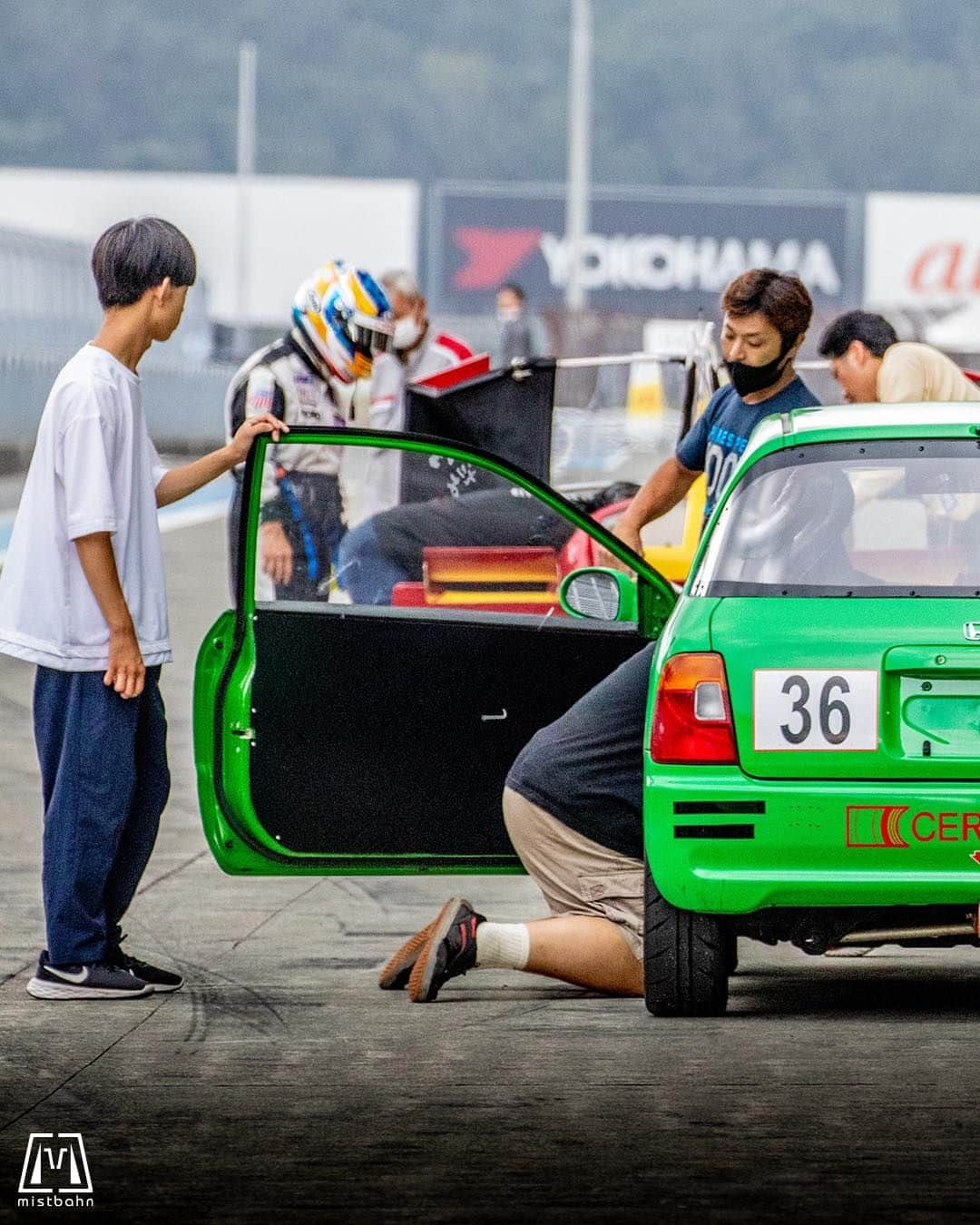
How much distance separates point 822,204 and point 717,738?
2981 inches

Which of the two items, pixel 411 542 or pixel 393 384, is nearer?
pixel 411 542

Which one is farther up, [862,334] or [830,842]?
[862,334]

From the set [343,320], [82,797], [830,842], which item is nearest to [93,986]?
[82,797]

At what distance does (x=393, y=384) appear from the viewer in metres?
→ 12.0

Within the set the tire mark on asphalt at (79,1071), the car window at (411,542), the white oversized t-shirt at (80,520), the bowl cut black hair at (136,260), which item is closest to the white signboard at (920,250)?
the car window at (411,542)

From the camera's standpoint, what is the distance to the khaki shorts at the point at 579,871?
6.55 meters

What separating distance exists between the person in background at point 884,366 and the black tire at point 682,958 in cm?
263

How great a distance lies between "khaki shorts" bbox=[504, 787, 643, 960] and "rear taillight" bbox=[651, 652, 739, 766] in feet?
2.31

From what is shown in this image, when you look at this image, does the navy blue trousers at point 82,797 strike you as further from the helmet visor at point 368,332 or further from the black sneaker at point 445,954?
the helmet visor at point 368,332

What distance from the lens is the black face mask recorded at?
7.49m

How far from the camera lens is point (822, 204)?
262 feet

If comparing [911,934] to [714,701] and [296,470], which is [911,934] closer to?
[714,701]

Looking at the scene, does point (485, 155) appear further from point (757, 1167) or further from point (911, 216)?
point (757, 1167)

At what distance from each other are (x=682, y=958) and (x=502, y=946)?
1.70 feet
